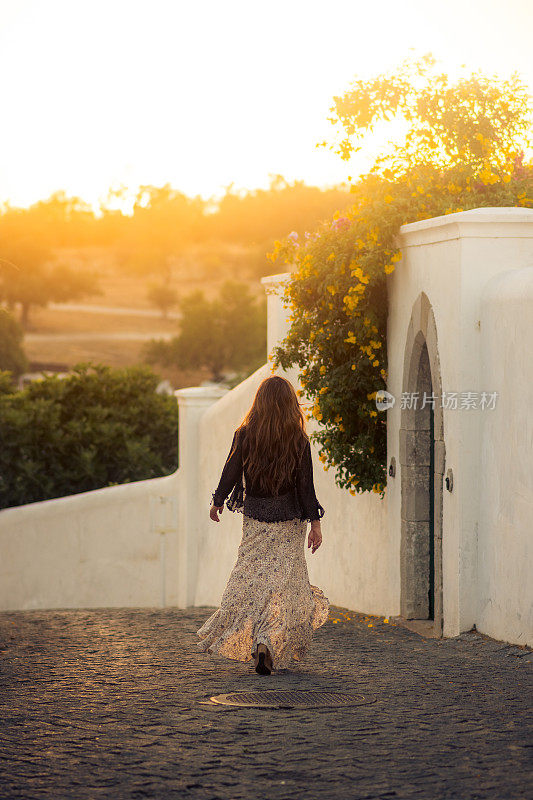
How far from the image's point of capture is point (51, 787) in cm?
431

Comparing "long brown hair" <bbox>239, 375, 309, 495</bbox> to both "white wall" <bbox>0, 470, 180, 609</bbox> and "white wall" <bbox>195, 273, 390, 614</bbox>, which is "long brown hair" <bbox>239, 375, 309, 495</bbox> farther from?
"white wall" <bbox>0, 470, 180, 609</bbox>

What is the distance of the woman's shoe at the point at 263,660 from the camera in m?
6.51

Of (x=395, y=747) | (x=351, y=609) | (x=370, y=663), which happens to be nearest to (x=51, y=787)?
(x=395, y=747)

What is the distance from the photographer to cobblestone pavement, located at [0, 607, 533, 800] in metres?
4.32

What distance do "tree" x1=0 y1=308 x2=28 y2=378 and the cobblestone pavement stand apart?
37083 mm

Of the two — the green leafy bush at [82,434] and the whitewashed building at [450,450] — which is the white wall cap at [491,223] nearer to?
the whitewashed building at [450,450]

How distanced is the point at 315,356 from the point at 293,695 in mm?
4641

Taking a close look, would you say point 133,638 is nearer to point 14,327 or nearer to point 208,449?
point 208,449

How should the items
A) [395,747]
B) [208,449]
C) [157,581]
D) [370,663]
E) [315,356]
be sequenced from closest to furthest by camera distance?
[395,747], [370,663], [315,356], [208,449], [157,581]

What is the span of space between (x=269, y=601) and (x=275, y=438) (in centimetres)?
94

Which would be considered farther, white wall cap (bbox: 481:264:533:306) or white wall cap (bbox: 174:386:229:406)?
white wall cap (bbox: 174:386:229:406)

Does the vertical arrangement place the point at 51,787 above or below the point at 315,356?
below

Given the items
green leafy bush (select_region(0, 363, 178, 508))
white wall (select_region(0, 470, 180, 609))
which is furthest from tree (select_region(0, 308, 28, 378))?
white wall (select_region(0, 470, 180, 609))

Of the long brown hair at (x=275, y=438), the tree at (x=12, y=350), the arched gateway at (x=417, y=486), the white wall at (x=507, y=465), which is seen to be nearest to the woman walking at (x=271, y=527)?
the long brown hair at (x=275, y=438)
